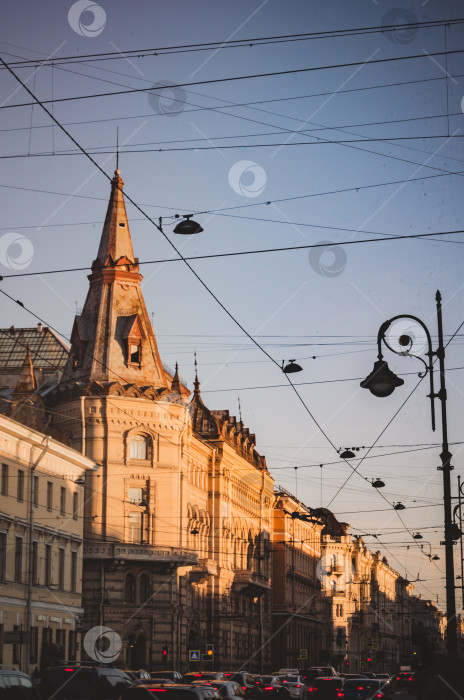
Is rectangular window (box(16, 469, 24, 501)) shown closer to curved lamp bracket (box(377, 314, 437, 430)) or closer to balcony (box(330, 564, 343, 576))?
curved lamp bracket (box(377, 314, 437, 430))

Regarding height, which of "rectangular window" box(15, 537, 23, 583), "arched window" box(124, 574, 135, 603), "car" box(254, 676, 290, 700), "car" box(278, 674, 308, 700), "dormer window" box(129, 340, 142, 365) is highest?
"dormer window" box(129, 340, 142, 365)

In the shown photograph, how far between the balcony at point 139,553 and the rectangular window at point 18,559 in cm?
1335

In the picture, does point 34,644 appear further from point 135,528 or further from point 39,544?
point 135,528

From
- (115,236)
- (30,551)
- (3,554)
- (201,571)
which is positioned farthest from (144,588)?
(115,236)

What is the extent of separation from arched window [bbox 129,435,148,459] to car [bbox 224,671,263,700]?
1102 inches

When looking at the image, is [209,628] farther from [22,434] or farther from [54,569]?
[22,434]

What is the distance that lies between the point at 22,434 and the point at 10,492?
2.86m

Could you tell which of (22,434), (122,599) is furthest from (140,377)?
(22,434)

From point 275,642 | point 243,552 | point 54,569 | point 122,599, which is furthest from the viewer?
point 275,642

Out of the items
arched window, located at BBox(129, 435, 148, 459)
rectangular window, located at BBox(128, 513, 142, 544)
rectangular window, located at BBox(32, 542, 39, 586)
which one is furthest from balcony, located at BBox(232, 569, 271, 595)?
rectangular window, located at BBox(32, 542, 39, 586)

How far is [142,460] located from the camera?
224 feet

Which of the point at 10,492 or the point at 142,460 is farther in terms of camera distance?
the point at 142,460

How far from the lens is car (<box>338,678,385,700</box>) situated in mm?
36344

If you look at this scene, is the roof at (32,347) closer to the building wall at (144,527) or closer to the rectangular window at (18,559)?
the building wall at (144,527)
